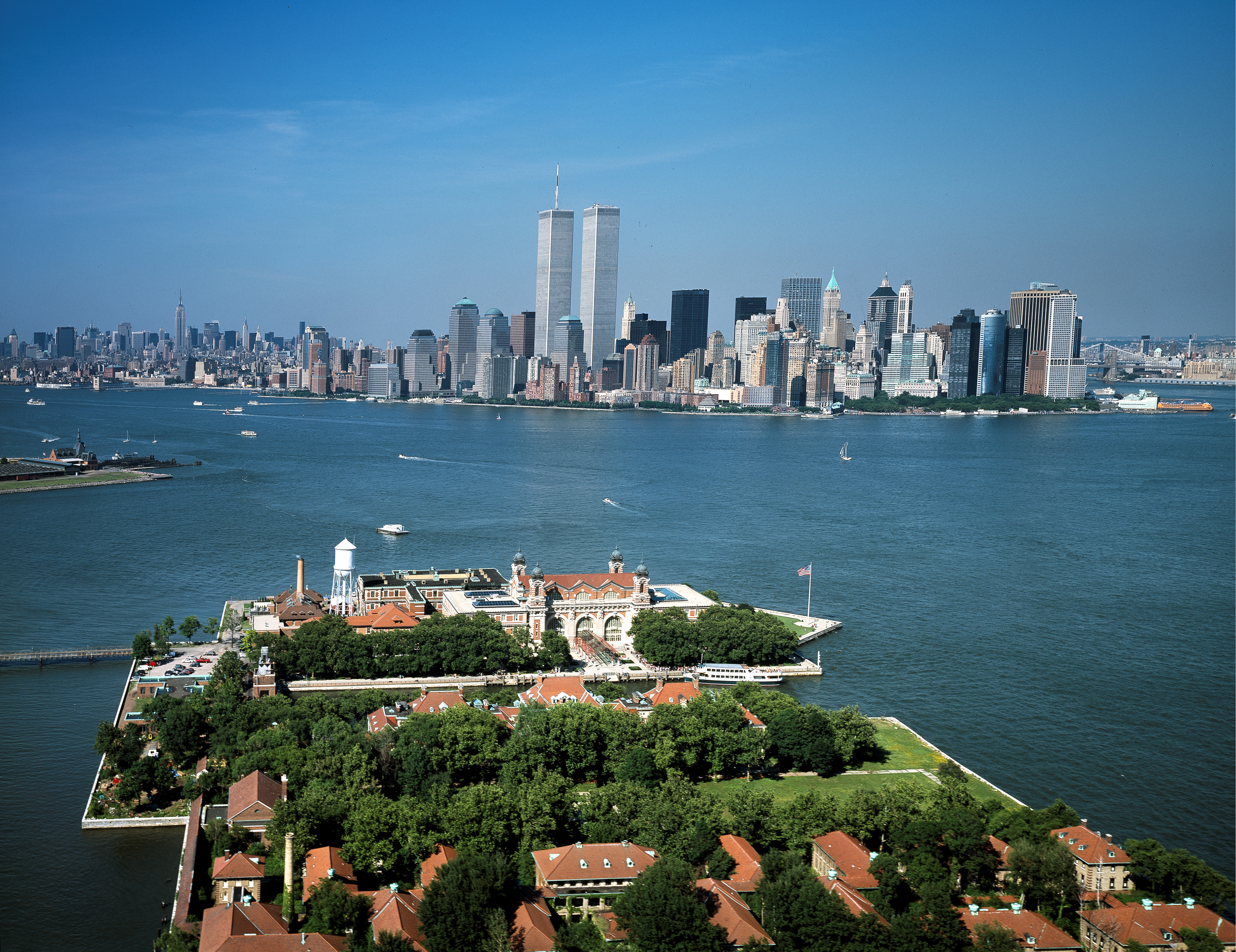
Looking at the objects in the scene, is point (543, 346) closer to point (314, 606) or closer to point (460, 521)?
point (460, 521)

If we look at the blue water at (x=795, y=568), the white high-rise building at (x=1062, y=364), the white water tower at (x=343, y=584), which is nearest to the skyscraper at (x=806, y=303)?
the white high-rise building at (x=1062, y=364)

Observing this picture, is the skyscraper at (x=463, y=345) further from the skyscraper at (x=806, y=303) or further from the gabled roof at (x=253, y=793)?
the gabled roof at (x=253, y=793)

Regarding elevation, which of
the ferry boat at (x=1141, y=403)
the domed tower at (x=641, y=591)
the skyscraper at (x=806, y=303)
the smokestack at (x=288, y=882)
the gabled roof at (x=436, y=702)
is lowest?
the smokestack at (x=288, y=882)

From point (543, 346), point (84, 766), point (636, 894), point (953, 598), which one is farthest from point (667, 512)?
point (543, 346)

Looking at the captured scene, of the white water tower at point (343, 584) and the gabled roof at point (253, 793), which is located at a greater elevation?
the white water tower at point (343, 584)

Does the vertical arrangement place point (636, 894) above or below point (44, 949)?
above

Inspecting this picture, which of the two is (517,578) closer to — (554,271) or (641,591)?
(641,591)
